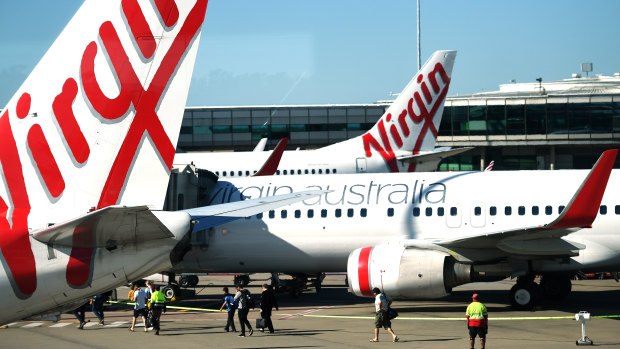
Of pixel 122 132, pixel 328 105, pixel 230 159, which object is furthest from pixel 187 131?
pixel 122 132

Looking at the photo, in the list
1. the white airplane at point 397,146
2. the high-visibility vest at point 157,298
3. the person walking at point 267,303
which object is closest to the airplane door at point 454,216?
the person walking at point 267,303

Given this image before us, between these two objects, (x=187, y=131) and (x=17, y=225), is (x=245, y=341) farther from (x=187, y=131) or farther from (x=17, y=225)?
(x=187, y=131)

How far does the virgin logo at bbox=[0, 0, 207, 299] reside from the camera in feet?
33.0

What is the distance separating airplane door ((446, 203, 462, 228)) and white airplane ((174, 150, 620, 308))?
0.10 ft

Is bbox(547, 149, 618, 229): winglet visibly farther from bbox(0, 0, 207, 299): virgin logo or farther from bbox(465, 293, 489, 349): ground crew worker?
bbox(0, 0, 207, 299): virgin logo

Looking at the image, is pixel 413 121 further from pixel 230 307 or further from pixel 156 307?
pixel 156 307

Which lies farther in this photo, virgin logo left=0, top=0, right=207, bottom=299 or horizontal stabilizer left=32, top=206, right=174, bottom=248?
virgin logo left=0, top=0, right=207, bottom=299

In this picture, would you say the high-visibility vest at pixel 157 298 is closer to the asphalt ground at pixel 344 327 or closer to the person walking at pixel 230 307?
the asphalt ground at pixel 344 327

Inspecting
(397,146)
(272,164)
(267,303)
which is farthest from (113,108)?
(397,146)

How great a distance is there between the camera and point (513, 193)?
82.6ft

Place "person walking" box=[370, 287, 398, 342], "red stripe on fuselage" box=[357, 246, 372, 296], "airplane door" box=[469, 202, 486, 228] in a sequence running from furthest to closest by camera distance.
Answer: "airplane door" box=[469, 202, 486, 228] < "red stripe on fuselage" box=[357, 246, 372, 296] < "person walking" box=[370, 287, 398, 342]

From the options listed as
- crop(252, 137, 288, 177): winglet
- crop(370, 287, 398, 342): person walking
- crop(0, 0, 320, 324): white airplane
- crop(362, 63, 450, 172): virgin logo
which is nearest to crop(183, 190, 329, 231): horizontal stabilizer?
crop(0, 0, 320, 324): white airplane

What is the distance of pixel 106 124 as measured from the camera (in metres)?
10.2

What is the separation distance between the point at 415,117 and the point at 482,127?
1119 inches
